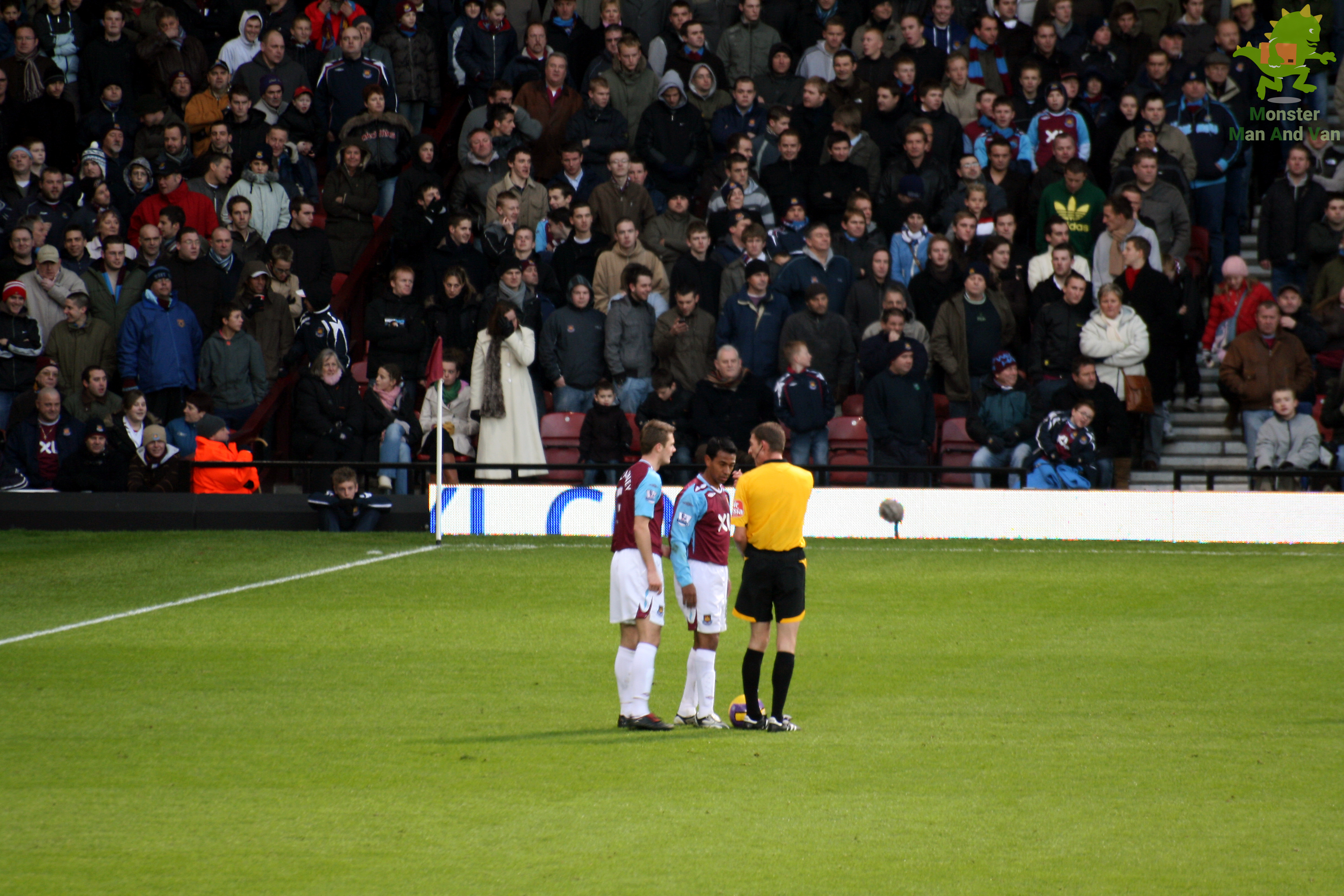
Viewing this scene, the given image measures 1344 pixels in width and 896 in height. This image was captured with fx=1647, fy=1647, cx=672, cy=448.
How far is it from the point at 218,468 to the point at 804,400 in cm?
698

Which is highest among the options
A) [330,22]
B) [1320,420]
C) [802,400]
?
[330,22]

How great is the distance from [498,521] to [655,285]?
358cm

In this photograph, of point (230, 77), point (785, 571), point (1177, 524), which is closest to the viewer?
point (785, 571)

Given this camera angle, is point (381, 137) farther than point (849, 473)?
Yes

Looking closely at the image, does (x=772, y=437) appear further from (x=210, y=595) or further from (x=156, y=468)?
(x=156, y=468)

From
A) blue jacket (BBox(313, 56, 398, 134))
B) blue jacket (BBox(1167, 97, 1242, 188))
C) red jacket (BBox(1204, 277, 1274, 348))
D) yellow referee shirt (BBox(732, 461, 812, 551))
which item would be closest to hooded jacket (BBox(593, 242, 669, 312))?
blue jacket (BBox(313, 56, 398, 134))

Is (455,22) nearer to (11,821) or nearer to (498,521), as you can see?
(498,521)

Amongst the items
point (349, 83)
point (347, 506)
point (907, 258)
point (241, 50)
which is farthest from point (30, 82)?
point (907, 258)

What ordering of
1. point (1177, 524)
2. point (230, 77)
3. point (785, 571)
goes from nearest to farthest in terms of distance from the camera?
point (785, 571)
point (1177, 524)
point (230, 77)

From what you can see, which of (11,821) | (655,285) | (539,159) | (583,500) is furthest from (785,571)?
(539,159)

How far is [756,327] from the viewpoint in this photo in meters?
20.1

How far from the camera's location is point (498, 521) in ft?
65.0

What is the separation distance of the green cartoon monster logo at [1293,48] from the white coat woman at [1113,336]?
5518mm

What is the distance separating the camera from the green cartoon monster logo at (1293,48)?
22.8 meters
